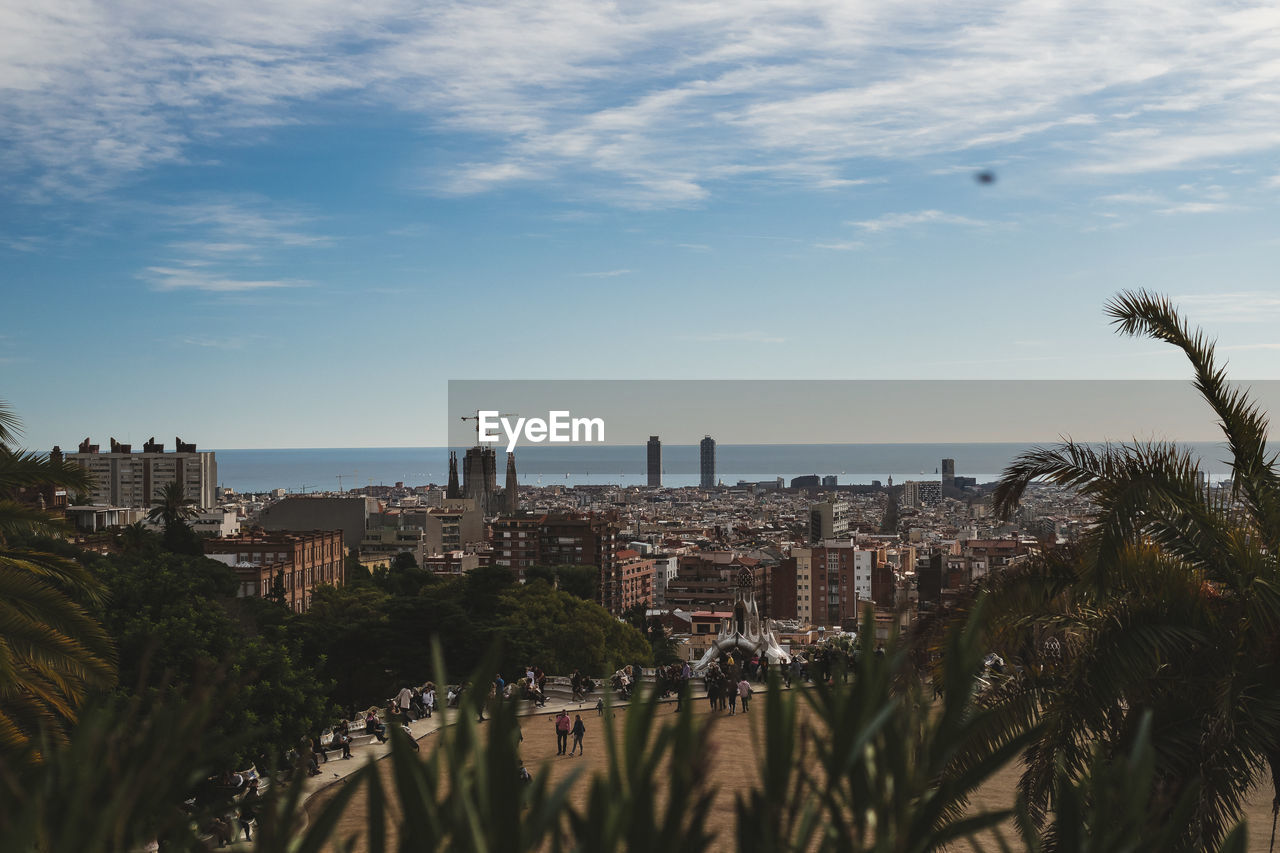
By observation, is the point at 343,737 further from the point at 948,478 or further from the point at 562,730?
the point at 948,478

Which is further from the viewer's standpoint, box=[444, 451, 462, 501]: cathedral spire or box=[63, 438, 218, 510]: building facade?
box=[444, 451, 462, 501]: cathedral spire

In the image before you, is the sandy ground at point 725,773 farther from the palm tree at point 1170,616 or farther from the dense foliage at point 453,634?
the palm tree at point 1170,616

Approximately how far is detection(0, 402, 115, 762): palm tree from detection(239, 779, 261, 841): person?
3.84ft

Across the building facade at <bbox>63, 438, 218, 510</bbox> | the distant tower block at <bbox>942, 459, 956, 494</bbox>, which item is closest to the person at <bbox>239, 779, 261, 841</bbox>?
Answer: the building facade at <bbox>63, 438, 218, 510</bbox>

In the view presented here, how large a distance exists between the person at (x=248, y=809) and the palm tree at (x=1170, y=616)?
312 cm

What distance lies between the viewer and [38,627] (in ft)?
21.7

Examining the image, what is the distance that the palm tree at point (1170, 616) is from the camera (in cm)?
479

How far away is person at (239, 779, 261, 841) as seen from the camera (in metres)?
2.05

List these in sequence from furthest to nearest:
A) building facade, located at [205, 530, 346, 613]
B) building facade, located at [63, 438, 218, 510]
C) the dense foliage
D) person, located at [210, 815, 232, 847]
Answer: building facade, located at [63, 438, 218, 510], building facade, located at [205, 530, 346, 613], the dense foliage, person, located at [210, 815, 232, 847]

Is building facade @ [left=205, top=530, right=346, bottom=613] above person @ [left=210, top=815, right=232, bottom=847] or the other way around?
the other way around

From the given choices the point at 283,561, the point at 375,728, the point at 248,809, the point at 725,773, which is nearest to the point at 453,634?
the point at 375,728

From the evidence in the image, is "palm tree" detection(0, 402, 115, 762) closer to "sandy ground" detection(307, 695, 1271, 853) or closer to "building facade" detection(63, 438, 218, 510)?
"sandy ground" detection(307, 695, 1271, 853)

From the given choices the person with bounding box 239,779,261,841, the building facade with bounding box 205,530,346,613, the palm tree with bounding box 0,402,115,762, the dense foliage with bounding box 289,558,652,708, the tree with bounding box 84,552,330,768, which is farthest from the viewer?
the building facade with bounding box 205,530,346,613

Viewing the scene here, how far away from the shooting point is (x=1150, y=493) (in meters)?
5.25
